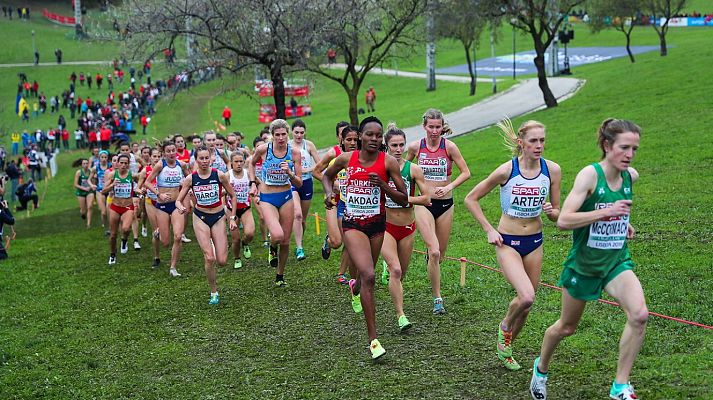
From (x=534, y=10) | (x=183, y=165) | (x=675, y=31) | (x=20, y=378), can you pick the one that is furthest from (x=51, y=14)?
(x=20, y=378)

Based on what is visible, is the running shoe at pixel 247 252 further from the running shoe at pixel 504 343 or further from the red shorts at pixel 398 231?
the running shoe at pixel 504 343

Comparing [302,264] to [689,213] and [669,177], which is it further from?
[669,177]

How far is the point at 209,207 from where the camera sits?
13516 mm

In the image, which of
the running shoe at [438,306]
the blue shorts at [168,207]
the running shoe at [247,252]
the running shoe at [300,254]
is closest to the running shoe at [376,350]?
the running shoe at [438,306]

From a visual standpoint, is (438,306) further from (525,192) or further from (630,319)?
(630,319)

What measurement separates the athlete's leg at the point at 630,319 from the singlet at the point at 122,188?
13368mm

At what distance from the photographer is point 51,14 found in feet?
342

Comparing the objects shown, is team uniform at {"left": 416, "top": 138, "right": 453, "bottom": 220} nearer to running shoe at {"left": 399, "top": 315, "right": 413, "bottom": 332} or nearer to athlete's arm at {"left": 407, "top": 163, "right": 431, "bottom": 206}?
athlete's arm at {"left": 407, "top": 163, "right": 431, "bottom": 206}

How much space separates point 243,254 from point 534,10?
71.1 ft

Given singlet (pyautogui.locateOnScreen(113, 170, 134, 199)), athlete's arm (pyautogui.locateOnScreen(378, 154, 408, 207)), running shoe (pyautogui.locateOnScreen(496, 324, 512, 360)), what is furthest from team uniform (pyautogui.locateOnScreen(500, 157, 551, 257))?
singlet (pyautogui.locateOnScreen(113, 170, 134, 199))

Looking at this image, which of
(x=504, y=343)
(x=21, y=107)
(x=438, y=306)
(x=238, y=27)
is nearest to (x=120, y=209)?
(x=238, y=27)

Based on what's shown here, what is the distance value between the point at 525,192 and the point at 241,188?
853 cm

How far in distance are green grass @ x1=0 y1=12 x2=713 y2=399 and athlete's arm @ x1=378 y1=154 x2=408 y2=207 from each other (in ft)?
5.51

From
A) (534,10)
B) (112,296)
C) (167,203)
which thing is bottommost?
(112,296)
